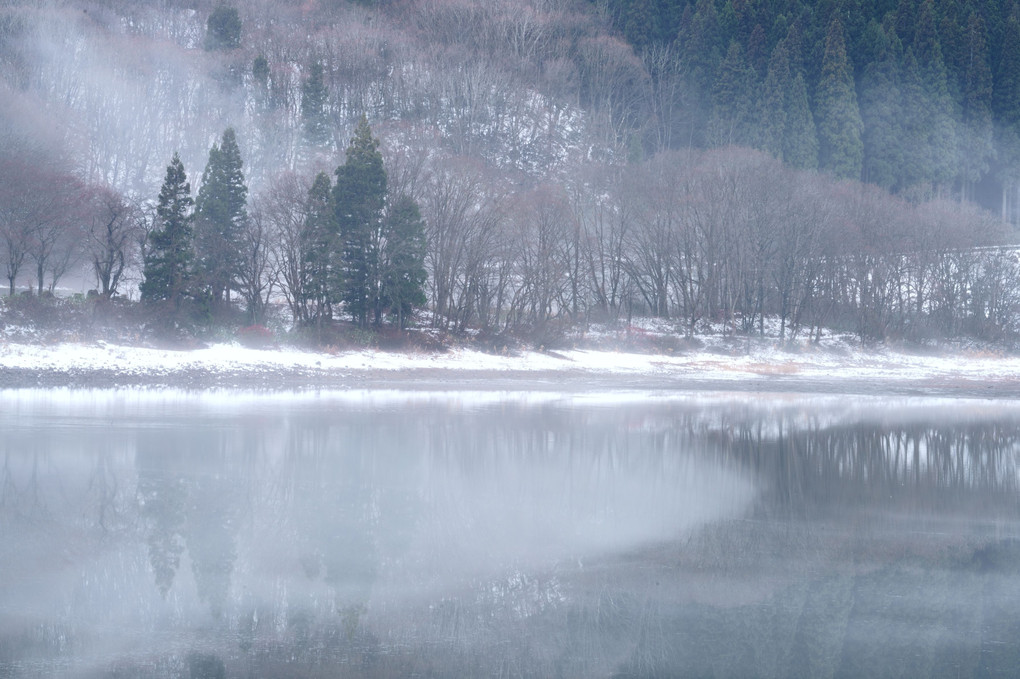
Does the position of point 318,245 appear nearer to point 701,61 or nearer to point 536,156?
point 536,156

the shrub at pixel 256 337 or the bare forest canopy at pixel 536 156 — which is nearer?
the shrub at pixel 256 337

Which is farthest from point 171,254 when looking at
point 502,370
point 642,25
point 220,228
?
point 642,25

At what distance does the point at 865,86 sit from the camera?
243 ft

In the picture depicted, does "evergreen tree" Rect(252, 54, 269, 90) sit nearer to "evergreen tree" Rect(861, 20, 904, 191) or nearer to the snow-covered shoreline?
the snow-covered shoreline

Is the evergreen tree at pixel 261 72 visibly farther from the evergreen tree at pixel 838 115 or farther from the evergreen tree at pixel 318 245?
the evergreen tree at pixel 838 115

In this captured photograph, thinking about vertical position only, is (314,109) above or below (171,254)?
above

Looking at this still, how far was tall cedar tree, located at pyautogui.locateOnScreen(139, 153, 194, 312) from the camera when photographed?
37.2 m

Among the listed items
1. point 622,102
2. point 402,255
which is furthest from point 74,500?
point 622,102

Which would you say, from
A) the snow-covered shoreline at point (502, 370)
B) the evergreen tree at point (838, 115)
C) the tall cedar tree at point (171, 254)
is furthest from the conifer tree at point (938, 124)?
the tall cedar tree at point (171, 254)

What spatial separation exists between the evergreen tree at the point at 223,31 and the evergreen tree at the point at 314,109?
603 inches

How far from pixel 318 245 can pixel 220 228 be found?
4.79m

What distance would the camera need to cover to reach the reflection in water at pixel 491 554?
7.66 metres

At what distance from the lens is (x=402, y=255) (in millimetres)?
42812

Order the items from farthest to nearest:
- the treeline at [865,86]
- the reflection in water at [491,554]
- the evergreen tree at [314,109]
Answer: the evergreen tree at [314,109] → the treeline at [865,86] → the reflection in water at [491,554]
